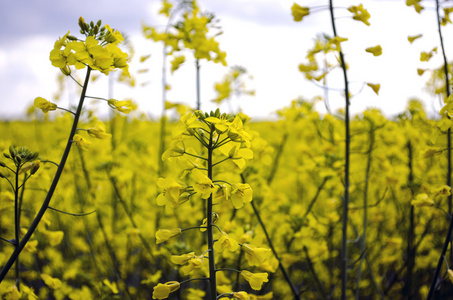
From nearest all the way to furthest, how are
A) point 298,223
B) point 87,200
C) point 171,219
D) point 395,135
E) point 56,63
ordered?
point 56,63 < point 298,223 < point 395,135 < point 171,219 < point 87,200

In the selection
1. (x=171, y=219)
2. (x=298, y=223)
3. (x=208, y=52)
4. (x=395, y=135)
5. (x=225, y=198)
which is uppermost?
(x=208, y=52)

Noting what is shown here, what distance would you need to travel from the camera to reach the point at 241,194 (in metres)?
1.46

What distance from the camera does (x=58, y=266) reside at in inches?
136

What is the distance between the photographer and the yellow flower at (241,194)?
1.45 meters

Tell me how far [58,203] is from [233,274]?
2.40m

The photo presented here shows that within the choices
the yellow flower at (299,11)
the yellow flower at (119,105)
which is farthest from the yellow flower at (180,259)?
the yellow flower at (299,11)

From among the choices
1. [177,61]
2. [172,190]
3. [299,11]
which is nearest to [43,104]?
[172,190]

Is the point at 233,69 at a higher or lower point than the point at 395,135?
higher

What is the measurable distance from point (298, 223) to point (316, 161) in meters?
0.75

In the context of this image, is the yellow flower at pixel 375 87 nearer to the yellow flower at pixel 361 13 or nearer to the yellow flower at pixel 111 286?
the yellow flower at pixel 361 13

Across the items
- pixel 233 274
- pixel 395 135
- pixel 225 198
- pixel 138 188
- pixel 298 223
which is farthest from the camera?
pixel 138 188

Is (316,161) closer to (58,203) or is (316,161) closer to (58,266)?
(58,266)

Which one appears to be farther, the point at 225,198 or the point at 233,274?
the point at 233,274

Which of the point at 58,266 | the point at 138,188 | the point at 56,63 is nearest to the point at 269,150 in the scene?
the point at 56,63
